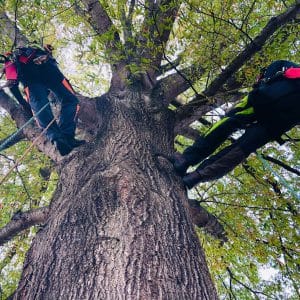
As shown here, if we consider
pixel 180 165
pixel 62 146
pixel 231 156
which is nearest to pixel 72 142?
pixel 62 146

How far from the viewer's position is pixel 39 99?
369 centimetres

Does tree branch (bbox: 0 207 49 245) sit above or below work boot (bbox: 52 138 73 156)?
below

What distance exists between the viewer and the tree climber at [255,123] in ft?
8.93

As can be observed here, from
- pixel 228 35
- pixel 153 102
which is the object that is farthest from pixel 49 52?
pixel 228 35

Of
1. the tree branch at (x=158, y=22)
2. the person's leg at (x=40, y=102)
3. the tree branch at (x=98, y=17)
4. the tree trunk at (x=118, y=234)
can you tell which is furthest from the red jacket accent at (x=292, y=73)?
the tree branch at (x=98, y=17)

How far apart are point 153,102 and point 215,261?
2.07 metres

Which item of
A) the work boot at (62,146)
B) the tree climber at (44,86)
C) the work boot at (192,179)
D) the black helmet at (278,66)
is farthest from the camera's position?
the tree climber at (44,86)

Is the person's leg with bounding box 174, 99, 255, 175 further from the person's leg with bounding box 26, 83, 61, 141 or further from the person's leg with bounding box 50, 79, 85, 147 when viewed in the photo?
the person's leg with bounding box 26, 83, 61, 141

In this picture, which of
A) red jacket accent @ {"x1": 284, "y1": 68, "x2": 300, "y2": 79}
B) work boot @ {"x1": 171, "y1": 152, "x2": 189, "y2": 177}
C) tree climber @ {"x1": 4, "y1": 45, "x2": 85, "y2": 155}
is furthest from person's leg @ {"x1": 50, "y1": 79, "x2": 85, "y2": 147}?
red jacket accent @ {"x1": 284, "y1": 68, "x2": 300, "y2": 79}

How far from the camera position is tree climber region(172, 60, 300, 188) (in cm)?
272

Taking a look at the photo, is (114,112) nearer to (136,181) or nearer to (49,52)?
(49,52)

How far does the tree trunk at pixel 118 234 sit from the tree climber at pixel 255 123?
0.26 m

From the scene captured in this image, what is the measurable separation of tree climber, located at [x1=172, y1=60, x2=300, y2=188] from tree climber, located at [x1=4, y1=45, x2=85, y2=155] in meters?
1.23

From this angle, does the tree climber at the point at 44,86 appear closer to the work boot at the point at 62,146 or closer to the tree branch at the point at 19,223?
the work boot at the point at 62,146
